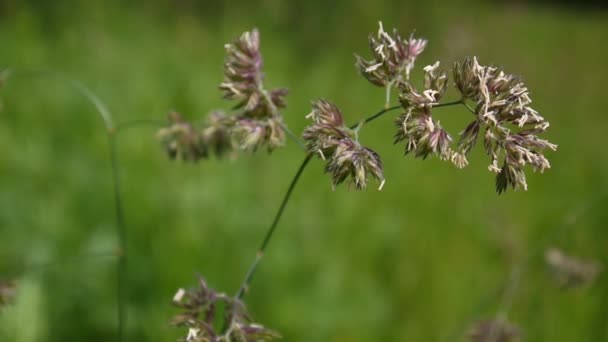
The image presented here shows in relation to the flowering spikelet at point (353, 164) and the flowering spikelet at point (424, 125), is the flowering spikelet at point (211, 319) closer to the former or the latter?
the flowering spikelet at point (353, 164)

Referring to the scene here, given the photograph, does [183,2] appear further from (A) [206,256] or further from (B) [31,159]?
(A) [206,256]

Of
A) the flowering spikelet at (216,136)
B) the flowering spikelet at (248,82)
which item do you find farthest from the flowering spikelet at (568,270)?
Result: the flowering spikelet at (248,82)

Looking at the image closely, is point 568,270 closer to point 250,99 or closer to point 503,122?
point 503,122

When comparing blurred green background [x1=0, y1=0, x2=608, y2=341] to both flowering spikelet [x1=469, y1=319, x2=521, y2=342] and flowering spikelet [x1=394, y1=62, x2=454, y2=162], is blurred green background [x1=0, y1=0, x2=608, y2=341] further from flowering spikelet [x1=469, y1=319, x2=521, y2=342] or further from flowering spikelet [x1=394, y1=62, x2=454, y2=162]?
flowering spikelet [x1=394, y1=62, x2=454, y2=162]

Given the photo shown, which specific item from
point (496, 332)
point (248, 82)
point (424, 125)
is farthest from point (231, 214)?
point (424, 125)

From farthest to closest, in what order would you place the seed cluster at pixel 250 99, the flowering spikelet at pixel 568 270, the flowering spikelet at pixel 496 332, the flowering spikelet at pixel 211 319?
the flowering spikelet at pixel 568 270 < the flowering spikelet at pixel 496 332 < the seed cluster at pixel 250 99 < the flowering spikelet at pixel 211 319

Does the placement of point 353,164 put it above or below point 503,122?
below
